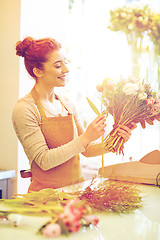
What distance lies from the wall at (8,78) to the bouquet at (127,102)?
1428mm

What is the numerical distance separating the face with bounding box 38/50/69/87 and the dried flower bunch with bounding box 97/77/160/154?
363mm

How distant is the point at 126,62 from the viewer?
10.5ft

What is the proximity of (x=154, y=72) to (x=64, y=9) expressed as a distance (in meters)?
1.20

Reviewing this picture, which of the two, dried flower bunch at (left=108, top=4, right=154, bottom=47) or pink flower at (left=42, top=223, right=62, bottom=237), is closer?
pink flower at (left=42, top=223, right=62, bottom=237)

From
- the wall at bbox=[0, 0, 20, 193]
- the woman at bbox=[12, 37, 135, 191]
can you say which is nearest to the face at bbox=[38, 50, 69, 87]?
the woman at bbox=[12, 37, 135, 191]

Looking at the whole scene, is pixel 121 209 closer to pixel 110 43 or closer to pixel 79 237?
pixel 79 237

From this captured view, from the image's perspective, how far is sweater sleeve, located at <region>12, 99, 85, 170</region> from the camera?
1.78 metres

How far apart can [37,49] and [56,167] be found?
29.3 inches

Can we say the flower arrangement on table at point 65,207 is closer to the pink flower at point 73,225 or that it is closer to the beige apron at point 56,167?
the pink flower at point 73,225

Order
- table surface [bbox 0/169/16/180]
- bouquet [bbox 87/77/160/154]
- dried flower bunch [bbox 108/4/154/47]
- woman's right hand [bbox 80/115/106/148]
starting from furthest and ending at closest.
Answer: table surface [bbox 0/169/16/180], dried flower bunch [bbox 108/4/154/47], woman's right hand [bbox 80/115/106/148], bouquet [bbox 87/77/160/154]

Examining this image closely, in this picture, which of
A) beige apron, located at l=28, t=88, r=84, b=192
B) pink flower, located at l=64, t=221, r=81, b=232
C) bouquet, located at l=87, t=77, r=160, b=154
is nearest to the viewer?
pink flower, located at l=64, t=221, r=81, b=232

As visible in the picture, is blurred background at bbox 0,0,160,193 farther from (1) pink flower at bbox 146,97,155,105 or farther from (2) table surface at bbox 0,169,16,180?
(1) pink flower at bbox 146,97,155,105

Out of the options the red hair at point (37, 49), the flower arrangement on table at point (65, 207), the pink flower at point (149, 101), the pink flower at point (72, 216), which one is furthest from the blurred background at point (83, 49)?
the pink flower at point (72, 216)

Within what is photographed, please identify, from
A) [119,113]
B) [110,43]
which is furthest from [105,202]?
[110,43]
